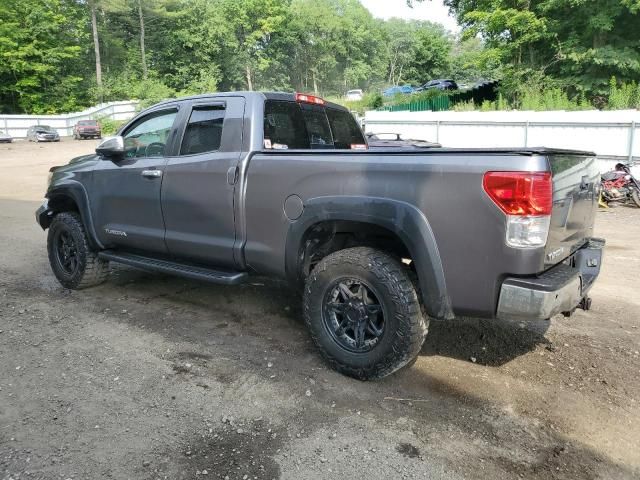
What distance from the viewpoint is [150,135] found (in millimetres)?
4816

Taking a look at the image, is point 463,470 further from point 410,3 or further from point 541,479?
point 410,3

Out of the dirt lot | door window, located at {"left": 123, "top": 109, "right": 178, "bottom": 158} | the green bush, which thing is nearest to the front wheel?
the green bush

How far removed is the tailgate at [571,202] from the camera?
2965mm

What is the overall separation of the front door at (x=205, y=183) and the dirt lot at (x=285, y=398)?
747 millimetres

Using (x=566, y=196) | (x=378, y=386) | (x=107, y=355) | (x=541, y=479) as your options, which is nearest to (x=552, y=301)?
(x=566, y=196)

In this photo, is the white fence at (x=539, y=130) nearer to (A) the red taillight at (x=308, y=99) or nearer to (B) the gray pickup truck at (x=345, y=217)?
(A) the red taillight at (x=308, y=99)

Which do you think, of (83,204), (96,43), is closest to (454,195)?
(83,204)

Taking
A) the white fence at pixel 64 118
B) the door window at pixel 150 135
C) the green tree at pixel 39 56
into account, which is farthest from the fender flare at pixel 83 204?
the green tree at pixel 39 56

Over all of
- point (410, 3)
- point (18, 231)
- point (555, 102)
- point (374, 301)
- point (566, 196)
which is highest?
point (410, 3)

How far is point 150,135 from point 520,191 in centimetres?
336

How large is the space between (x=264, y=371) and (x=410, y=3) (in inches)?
853

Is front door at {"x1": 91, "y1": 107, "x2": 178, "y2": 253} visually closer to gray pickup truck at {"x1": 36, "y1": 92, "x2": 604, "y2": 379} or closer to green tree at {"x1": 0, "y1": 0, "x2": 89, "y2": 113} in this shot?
gray pickup truck at {"x1": 36, "y1": 92, "x2": 604, "y2": 379}

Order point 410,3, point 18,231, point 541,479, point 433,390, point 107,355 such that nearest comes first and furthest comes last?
point 541,479 < point 433,390 < point 107,355 < point 18,231 < point 410,3

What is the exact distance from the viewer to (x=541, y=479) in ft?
8.30
